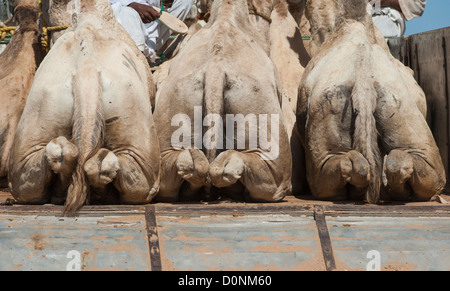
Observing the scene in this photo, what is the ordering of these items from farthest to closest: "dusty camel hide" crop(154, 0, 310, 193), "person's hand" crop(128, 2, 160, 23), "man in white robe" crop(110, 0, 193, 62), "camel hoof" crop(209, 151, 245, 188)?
"person's hand" crop(128, 2, 160, 23)
"man in white robe" crop(110, 0, 193, 62)
"dusty camel hide" crop(154, 0, 310, 193)
"camel hoof" crop(209, 151, 245, 188)

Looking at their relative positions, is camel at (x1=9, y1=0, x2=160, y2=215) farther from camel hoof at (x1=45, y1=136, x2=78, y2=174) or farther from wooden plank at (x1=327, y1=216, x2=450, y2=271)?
wooden plank at (x1=327, y1=216, x2=450, y2=271)

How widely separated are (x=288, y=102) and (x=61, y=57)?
2.07 m

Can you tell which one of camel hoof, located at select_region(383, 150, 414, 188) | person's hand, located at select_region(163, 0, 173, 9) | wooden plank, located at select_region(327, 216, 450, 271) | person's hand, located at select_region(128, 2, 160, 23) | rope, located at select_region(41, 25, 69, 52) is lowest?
wooden plank, located at select_region(327, 216, 450, 271)

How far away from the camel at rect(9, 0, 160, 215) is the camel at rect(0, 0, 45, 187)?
1.14 meters

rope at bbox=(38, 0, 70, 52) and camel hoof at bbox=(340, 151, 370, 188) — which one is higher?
rope at bbox=(38, 0, 70, 52)

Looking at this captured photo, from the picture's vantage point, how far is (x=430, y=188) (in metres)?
5.65

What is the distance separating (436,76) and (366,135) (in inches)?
66.3

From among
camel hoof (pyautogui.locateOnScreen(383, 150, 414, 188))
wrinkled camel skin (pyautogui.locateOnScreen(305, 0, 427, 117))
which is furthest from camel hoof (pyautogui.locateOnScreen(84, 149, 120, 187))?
wrinkled camel skin (pyautogui.locateOnScreen(305, 0, 427, 117))

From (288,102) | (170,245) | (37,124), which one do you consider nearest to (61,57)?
(37,124)

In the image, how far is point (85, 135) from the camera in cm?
508

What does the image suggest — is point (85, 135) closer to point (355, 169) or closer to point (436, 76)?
point (355, 169)

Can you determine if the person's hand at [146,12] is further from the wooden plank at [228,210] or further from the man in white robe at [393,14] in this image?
the wooden plank at [228,210]

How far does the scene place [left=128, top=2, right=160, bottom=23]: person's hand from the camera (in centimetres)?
855

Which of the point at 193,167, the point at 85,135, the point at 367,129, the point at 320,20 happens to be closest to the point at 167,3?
the point at 320,20
